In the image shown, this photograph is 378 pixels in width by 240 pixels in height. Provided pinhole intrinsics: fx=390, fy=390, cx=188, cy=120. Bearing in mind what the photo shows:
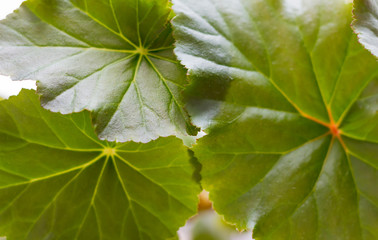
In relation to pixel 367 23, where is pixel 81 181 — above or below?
below

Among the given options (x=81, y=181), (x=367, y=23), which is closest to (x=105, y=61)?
(x=81, y=181)

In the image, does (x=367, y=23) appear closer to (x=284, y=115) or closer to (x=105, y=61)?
(x=284, y=115)

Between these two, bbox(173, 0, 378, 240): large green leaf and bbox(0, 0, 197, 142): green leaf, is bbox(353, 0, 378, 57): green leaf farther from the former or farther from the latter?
bbox(0, 0, 197, 142): green leaf

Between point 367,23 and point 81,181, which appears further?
point 81,181

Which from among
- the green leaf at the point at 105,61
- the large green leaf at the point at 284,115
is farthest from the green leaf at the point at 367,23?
Result: the green leaf at the point at 105,61
